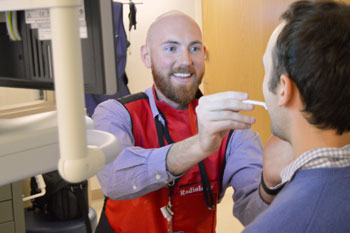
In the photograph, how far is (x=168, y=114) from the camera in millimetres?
1540

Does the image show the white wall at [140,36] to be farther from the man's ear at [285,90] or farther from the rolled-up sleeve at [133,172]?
the man's ear at [285,90]

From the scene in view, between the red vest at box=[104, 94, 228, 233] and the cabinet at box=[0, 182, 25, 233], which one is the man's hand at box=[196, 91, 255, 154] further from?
the cabinet at box=[0, 182, 25, 233]

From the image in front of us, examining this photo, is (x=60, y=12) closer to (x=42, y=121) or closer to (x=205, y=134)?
(x=42, y=121)

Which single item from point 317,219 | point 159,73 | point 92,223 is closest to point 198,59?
point 159,73

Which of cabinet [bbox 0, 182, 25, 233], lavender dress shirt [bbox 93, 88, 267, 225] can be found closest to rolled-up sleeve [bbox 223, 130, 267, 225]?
lavender dress shirt [bbox 93, 88, 267, 225]

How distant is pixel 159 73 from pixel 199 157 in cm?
46

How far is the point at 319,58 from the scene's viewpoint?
90 cm

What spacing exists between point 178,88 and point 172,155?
1.12ft

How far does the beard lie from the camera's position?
1.54 m

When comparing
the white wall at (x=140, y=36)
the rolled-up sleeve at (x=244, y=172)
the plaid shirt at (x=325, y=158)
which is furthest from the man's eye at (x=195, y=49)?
the white wall at (x=140, y=36)

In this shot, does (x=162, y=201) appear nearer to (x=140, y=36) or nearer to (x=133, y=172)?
(x=133, y=172)

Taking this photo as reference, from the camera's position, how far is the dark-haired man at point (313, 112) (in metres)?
0.89

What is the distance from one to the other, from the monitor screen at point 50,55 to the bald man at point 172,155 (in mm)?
526

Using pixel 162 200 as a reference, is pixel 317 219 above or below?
above
